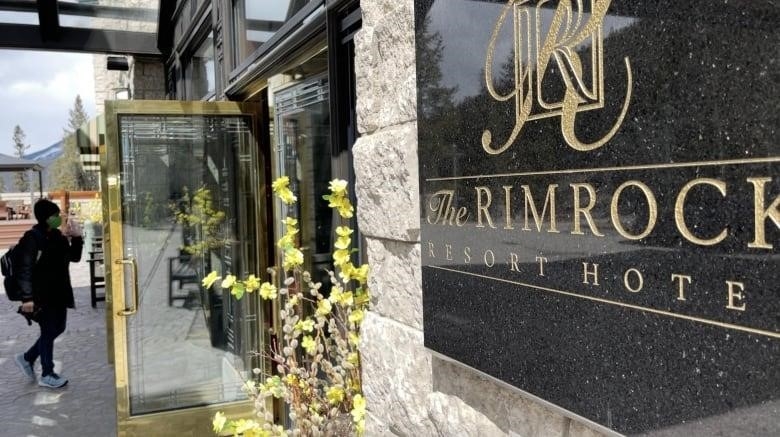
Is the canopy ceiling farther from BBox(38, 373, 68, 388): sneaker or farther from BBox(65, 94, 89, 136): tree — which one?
BBox(65, 94, 89, 136): tree

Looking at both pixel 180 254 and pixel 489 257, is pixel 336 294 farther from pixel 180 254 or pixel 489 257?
pixel 180 254

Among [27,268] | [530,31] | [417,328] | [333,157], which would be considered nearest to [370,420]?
[417,328]

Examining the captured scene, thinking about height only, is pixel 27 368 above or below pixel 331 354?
below

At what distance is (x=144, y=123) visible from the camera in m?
3.98

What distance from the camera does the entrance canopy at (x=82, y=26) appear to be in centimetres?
646

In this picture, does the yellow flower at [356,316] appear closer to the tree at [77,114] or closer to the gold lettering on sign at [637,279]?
the gold lettering on sign at [637,279]

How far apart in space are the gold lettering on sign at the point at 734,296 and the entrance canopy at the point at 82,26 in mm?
7087

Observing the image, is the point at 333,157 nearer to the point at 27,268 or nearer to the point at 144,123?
the point at 144,123

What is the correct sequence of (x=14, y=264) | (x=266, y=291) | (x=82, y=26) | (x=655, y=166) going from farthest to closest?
(x=82, y=26), (x=14, y=264), (x=266, y=291), (x=655, y=166)

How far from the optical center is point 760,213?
736 mm

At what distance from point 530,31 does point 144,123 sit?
3.41 meters

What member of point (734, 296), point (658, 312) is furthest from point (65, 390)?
point (734, 296)

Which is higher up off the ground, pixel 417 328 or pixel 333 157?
pixel 333 157

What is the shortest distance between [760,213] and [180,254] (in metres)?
4.03
